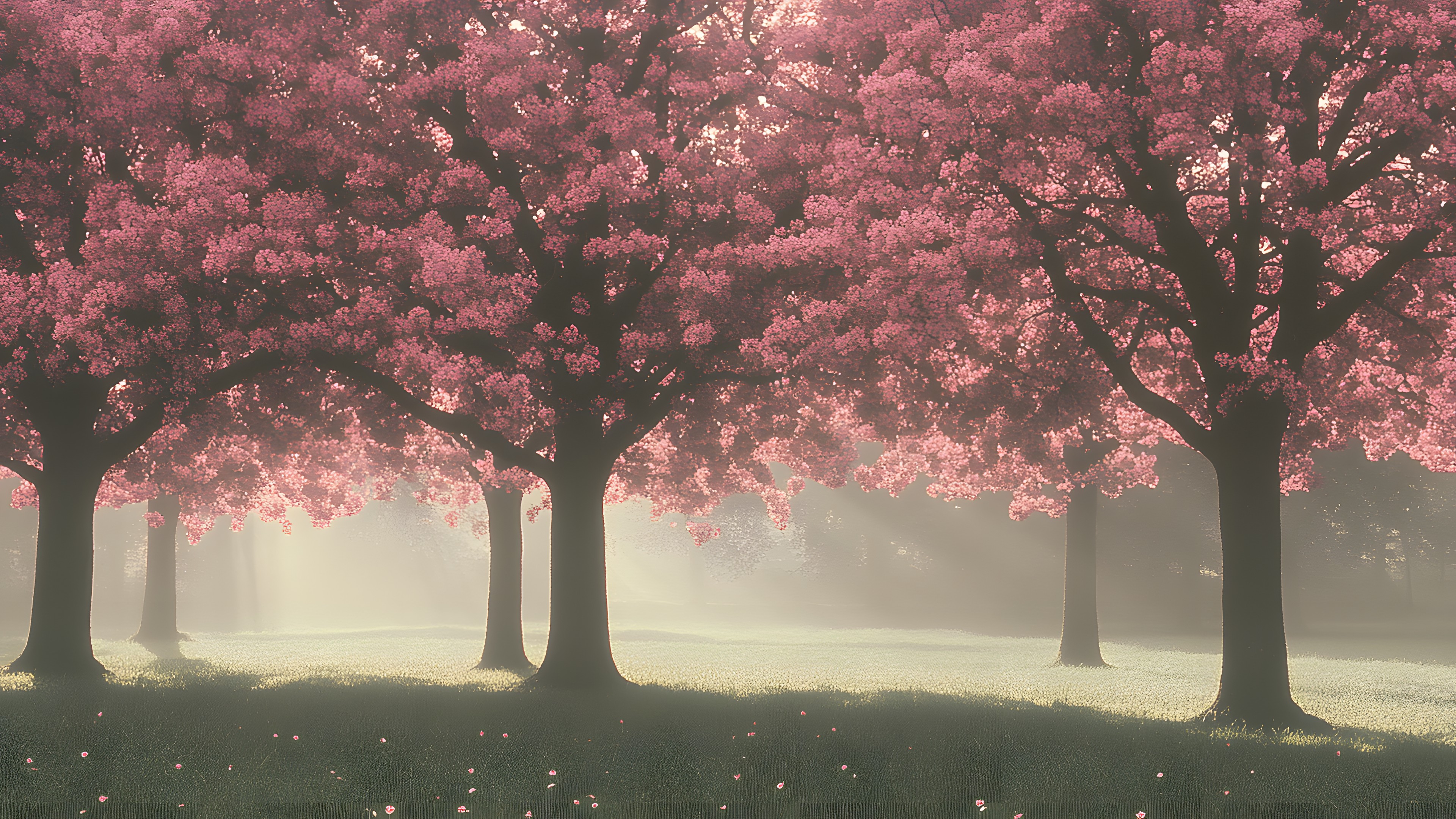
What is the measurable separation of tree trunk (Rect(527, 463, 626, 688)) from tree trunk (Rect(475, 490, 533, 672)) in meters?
7.15

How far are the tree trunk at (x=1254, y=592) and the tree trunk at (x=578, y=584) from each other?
11340 millimetres

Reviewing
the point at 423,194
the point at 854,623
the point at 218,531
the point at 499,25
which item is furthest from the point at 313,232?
the point at 218,531

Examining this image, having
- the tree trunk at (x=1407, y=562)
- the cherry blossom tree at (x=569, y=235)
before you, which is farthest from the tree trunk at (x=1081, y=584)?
the tree trunk at (x=1407, y=562)

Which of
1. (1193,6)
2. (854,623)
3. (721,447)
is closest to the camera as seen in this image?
(1193,6)

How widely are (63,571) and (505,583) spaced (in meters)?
10.4

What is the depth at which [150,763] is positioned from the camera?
1145 centimetres

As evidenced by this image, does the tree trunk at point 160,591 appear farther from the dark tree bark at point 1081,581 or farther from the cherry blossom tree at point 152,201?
the dark tree bark at point 1081,581

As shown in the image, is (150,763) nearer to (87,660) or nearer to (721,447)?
(87,660)

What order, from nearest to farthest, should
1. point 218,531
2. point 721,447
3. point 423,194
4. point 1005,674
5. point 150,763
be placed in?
point 150,763
point 423,194
point 721,447
point 1005,674
point 218,531

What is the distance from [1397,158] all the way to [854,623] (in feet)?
183

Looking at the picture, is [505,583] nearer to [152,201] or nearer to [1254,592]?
[152,201]

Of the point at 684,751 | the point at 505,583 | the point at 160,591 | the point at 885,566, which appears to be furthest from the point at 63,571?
the point at 885,566

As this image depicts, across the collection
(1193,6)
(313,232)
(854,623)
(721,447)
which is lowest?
(854,623)

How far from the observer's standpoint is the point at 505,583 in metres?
28.9
